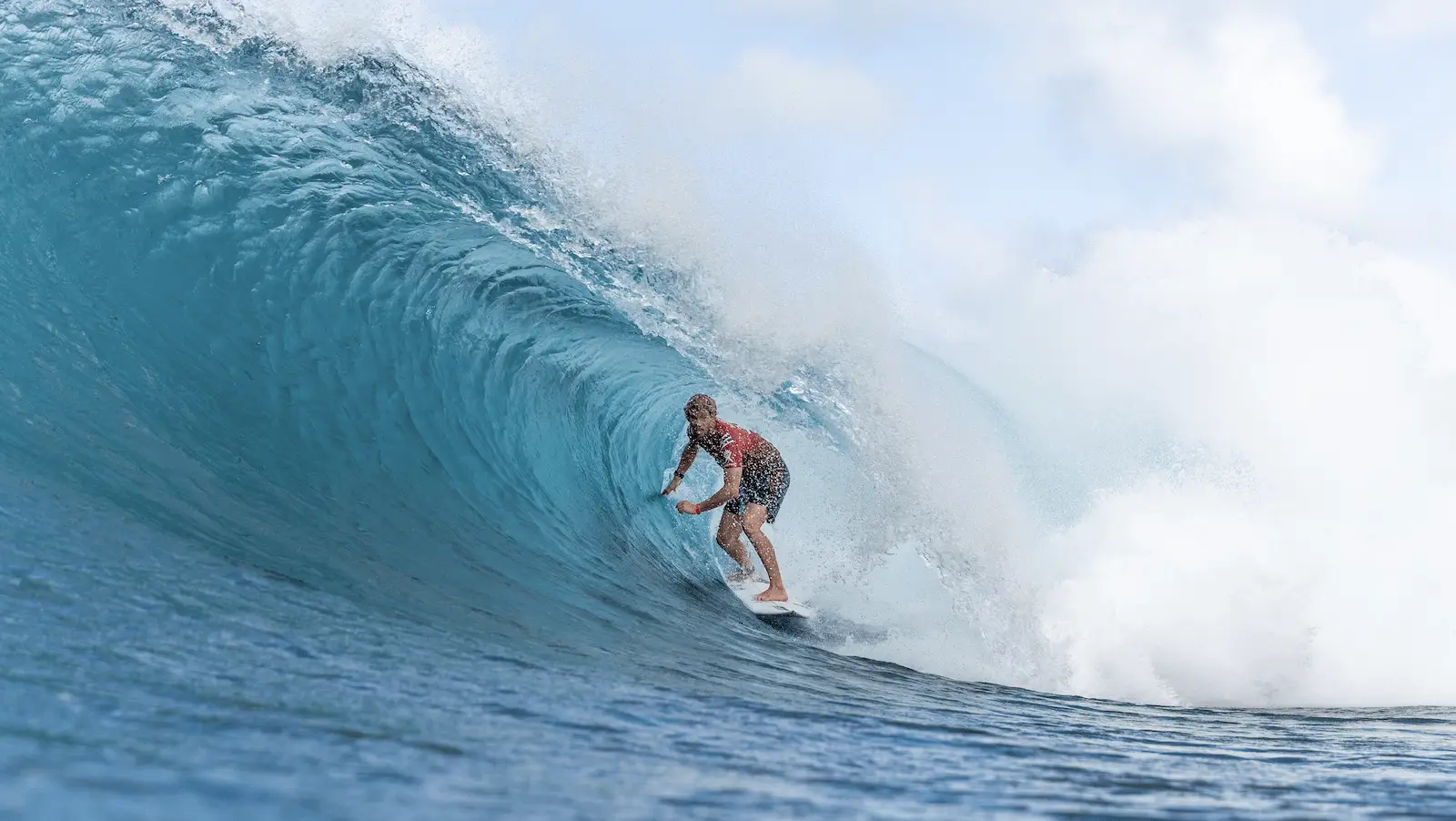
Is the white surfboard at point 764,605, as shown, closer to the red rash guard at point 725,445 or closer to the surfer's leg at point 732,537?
the surfer's leg at point 732,537

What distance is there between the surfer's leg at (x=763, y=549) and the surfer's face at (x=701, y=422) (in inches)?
29.1

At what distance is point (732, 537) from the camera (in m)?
7.33

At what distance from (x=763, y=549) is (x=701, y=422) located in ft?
3.56

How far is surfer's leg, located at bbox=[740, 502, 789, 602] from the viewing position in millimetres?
7004

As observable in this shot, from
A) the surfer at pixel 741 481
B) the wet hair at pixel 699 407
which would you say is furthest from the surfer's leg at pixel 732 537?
the wet hair at pixel 699 407

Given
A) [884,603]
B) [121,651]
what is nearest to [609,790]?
[121,651]

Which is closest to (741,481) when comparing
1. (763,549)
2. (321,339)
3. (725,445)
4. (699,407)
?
(725,445)

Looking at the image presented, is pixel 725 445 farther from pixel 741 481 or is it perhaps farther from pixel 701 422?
pixel 741 481

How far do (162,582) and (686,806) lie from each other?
216 centimetres

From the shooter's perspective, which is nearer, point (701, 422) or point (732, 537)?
point (701, 422)

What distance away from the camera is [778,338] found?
28.6ft

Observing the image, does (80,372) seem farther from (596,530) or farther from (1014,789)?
(1014,789)

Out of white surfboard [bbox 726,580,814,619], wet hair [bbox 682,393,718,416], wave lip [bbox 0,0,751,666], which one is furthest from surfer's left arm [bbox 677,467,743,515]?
white surfboard [bbox 726,580,814,619]

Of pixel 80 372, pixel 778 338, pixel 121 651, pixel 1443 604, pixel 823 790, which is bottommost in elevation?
pixel 121 651
